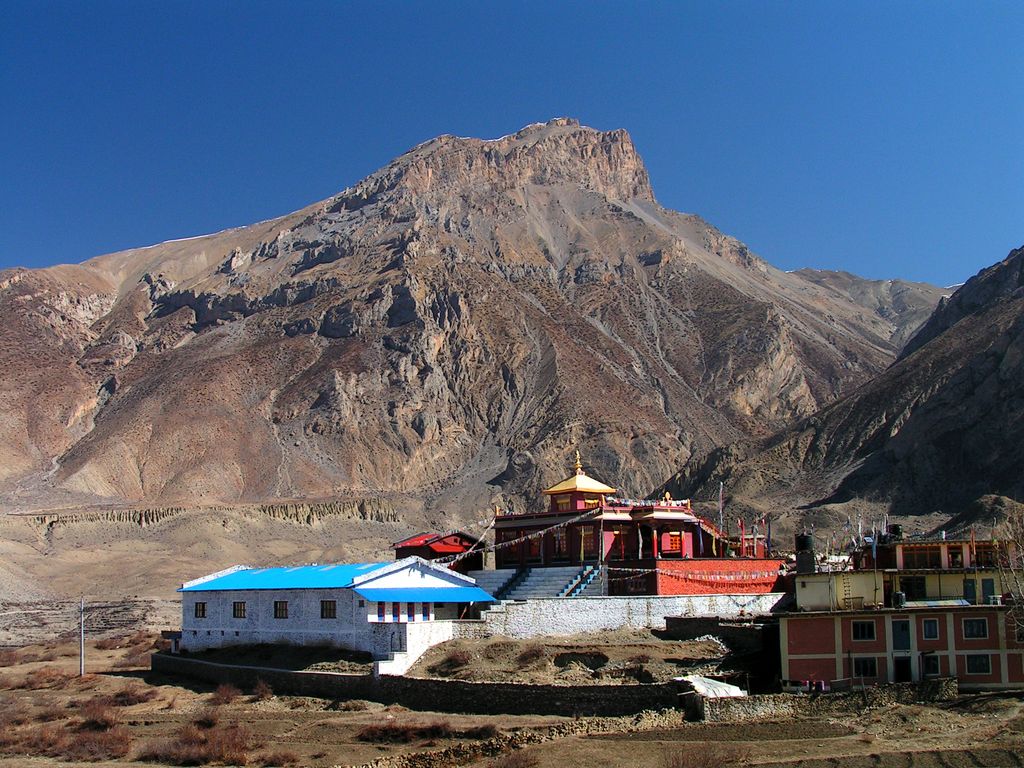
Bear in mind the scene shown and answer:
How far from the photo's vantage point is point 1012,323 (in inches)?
4513

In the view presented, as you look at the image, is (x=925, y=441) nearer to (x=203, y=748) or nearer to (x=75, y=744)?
(x=203, y=748)

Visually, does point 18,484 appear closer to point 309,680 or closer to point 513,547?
point 513,547

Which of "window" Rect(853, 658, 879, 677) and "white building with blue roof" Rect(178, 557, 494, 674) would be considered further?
"white building with blue roof" Rect(178, 557, 494, 674)

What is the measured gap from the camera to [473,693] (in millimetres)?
37969

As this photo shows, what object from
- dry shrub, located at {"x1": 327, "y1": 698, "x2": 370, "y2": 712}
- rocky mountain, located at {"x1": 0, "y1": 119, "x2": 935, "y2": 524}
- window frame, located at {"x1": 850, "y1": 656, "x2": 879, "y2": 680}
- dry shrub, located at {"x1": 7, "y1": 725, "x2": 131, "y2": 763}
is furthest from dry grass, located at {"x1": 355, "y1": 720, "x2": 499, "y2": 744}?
rocky mountain, located at {"x1": 0, "y1": 119, "x2": 935, "y2": 524}

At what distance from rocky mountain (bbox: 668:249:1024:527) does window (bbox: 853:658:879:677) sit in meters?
45.1

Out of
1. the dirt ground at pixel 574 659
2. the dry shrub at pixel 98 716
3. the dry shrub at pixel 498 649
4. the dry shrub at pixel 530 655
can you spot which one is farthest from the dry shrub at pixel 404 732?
the dry shrub at pixel 98 716

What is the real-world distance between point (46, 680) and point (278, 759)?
2036cm

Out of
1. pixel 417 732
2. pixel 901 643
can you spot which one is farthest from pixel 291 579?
pixel 901 643

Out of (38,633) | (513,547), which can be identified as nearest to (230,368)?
(38,633)

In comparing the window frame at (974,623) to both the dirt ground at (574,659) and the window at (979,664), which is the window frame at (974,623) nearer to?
the window at (979,664)

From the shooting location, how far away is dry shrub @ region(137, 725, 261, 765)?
33.8 metres

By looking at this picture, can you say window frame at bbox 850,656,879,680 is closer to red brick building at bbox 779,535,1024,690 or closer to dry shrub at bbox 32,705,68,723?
red brick building at bbox 779,535,1024,690

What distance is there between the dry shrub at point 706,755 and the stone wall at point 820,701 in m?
2.20
